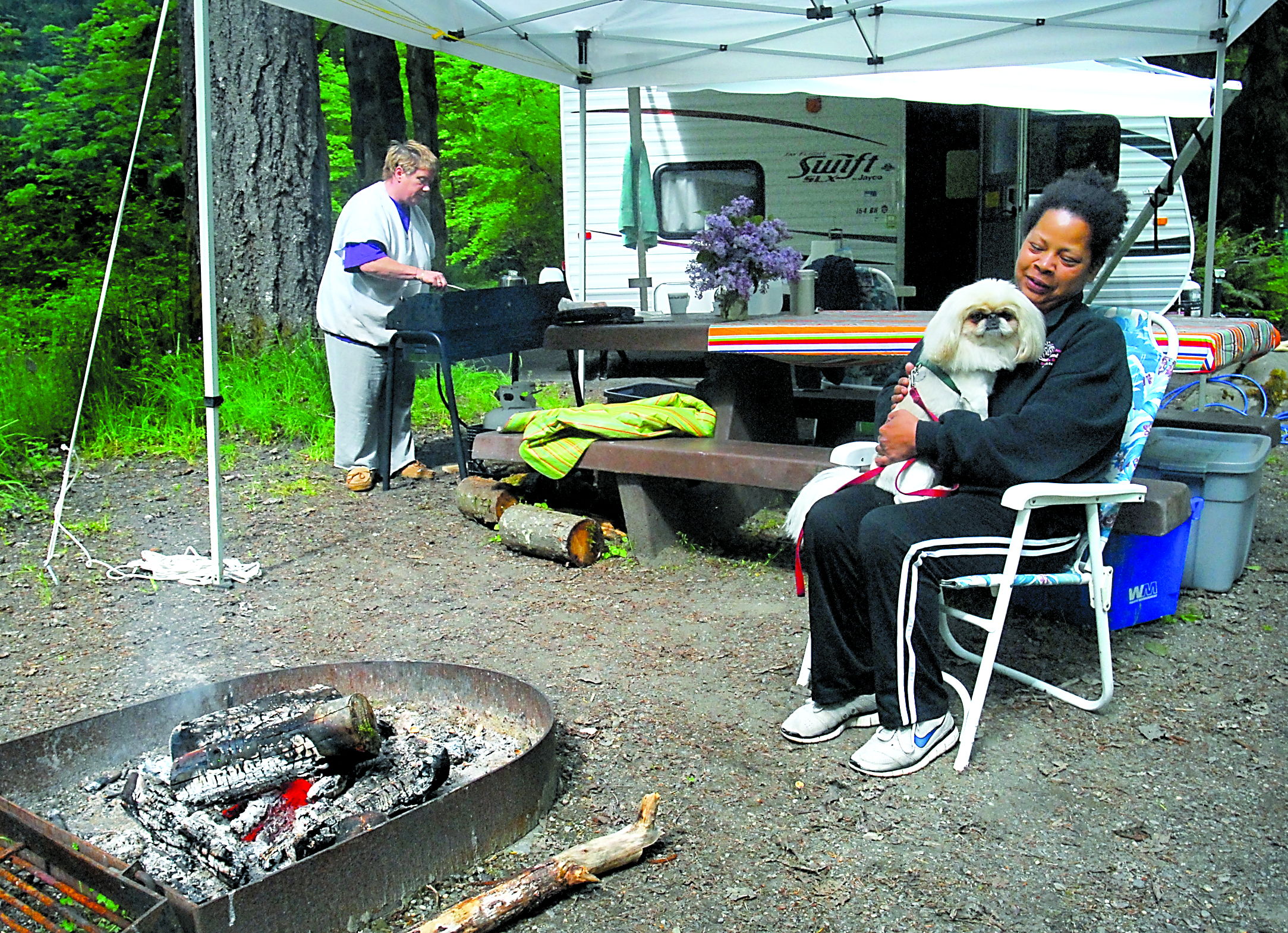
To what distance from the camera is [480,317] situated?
5664mm

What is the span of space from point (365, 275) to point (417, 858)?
13.2ft

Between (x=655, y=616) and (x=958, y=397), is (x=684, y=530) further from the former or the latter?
(x=958, y=397)

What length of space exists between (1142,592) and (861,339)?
1335 millimetres

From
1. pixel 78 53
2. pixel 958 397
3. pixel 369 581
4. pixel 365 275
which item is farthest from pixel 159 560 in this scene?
pixel 78 53

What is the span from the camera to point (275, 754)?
2.38 meters

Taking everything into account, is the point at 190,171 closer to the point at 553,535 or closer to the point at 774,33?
the point at 774,33

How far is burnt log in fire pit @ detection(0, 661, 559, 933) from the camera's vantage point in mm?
1958

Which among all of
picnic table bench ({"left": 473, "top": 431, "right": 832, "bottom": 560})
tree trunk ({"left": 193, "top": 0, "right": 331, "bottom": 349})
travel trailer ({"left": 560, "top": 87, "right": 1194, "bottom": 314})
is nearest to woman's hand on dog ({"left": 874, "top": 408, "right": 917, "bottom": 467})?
picnic table bench ({"left": 473, "top": 431, "right": 832, "bottom": 560})

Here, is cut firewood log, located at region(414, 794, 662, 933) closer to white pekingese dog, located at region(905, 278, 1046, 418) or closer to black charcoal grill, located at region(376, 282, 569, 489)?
white pekingese dog, located at region(905, 278, 1046, 418)

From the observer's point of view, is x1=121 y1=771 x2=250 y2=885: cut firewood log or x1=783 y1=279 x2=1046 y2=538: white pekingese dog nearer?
x1=121 y1=771 x2=250 y2=885: cut firewood log

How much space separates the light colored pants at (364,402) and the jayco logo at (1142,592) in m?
3.67

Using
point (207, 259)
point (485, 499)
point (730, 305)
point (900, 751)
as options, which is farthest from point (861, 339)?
point (207, 259)

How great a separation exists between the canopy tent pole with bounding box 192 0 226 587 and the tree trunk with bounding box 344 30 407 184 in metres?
6.81

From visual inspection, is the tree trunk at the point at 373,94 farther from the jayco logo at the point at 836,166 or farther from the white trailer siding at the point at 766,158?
the jayco logo at the point at 836,166
